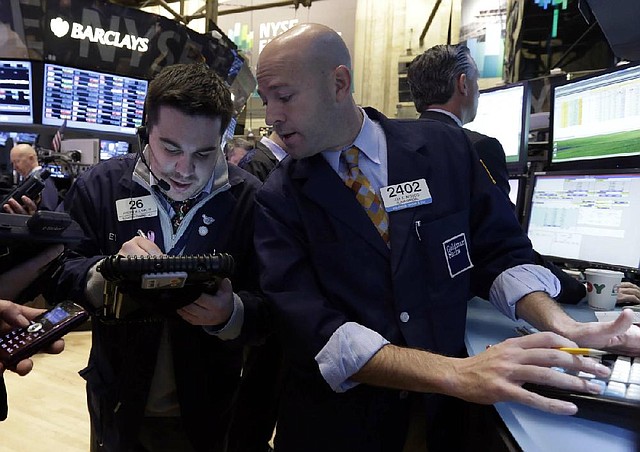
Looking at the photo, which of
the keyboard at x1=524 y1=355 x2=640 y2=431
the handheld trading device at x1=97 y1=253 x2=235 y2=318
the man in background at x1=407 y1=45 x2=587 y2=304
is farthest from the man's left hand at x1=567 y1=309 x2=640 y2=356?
the man in background at x1=407 y1=45 x2=587 y2=304

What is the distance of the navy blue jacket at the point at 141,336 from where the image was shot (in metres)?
1.31

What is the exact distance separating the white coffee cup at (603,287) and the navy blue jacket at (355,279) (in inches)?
15.4

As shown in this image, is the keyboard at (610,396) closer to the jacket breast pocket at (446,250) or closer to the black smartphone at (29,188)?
the jacket breast pocket at (446,250)

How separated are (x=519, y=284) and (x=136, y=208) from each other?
94cm

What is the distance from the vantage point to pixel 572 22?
16.0 ft

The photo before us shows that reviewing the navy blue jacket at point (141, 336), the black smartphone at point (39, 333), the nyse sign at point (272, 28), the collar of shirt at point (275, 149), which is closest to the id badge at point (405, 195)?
the navy blue jacket at point (141, 336)

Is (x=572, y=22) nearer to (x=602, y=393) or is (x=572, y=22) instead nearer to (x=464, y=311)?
(x=464, y=311)

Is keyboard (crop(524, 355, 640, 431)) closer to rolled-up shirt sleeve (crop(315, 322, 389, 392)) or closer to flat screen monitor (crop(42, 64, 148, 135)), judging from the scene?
rolled-up shirt sleeve (crop(315, 322, 389, 392))

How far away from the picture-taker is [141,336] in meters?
1.33

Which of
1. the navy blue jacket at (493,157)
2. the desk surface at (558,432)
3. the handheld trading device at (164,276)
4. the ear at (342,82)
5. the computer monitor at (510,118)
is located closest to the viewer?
the desk surface at (558,432)

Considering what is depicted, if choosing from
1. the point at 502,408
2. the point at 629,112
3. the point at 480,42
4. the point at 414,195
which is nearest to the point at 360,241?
the point at 414,195

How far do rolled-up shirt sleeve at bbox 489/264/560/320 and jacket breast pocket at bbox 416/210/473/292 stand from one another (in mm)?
80

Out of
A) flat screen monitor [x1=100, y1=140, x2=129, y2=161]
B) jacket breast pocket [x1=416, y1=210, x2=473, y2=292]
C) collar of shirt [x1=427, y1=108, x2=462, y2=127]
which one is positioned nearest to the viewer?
jacket breast pocket [x1=416, y1=210, x2=473, y2=292]

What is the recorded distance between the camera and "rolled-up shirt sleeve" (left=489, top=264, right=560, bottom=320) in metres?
1.17
